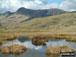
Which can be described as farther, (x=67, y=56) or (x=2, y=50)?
(x=2, y=50)

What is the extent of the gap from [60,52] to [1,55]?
1948cm

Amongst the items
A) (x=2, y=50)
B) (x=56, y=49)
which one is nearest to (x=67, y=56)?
(x=56, y=49)

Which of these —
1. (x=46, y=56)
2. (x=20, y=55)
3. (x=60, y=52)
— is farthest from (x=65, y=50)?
(x=20, y=55)

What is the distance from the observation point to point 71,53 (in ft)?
184

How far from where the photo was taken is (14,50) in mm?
61812

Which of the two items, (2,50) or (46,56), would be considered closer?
(46,56)

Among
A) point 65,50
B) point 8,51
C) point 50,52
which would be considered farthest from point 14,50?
point 65,50

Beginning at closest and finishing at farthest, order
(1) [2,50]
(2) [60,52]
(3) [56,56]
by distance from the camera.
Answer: (3) [56,56] → (2) [60,52] → (1) [2,50]

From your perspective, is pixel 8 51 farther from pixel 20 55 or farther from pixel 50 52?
pixel 50 52

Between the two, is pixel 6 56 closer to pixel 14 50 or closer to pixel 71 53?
pixel 14 50

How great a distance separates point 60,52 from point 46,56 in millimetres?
6124

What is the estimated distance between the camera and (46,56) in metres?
55.2

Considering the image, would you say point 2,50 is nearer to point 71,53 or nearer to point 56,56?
point 56,56

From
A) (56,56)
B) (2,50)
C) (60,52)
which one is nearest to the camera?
(56,56)
